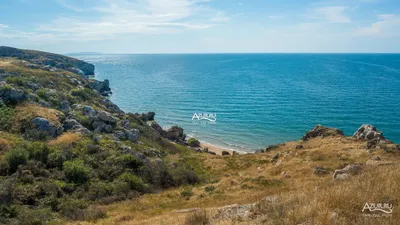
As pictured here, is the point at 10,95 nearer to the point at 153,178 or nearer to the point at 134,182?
the point at 153,178

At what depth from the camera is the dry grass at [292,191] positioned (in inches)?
334

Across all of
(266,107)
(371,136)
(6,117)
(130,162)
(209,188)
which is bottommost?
(209,188)

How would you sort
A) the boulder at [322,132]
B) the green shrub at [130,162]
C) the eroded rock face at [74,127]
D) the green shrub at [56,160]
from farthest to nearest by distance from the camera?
1. the boulder at [322,132]
2. the eroded rock face at [74,127]
3. the green shrub at [130,162]
4. the green shrub at [56,160]

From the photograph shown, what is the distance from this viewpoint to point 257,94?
103438 mm

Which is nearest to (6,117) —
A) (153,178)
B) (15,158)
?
(15,158)

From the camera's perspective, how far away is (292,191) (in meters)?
15.0

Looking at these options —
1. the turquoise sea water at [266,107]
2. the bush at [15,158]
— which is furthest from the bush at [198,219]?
the turquoise sea water at [266,107]

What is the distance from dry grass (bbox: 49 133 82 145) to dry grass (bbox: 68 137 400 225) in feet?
41.4

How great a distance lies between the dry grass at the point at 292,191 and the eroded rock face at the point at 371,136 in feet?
5.91

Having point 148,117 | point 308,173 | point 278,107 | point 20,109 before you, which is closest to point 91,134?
point 20,109

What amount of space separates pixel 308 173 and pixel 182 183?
13602 mm

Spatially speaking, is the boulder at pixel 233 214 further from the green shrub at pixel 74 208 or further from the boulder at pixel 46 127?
the boulder at pixel 46 127

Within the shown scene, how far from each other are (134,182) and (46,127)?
13.7 metres

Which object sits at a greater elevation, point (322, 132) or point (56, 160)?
point (56, 160)
